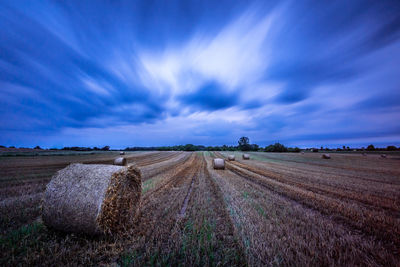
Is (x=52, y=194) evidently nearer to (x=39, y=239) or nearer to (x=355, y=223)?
(x=39, y=239)

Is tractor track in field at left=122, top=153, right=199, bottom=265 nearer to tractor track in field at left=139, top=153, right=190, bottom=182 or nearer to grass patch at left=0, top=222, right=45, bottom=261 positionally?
grass patch at left=0, top=222, right=45, bottom=261

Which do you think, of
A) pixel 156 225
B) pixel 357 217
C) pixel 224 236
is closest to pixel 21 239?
pixel 156 225

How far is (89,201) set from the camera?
3.06 metres

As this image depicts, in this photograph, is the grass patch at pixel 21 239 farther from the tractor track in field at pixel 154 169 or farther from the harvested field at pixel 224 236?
the tractor track in field at pixel 154 169

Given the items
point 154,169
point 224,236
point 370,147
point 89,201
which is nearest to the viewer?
point 224,236

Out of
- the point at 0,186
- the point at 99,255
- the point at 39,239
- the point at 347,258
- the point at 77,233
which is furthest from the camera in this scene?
the point at 0,186

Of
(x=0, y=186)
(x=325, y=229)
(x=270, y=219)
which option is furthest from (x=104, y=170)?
(x=0, y=186)

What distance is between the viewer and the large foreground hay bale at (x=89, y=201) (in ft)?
9.73

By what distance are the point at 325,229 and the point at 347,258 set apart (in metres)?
0.96

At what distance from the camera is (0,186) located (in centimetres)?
615

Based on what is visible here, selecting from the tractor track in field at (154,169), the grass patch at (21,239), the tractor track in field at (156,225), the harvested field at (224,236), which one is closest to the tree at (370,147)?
the harvested field at (224,236)

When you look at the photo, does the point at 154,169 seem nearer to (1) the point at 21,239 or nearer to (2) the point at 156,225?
(2) the point at 156,225

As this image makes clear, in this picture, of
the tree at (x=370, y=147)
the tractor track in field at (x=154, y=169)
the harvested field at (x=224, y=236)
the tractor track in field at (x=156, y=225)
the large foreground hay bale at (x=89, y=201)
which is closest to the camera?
the harvested field at (x=224, y=236)

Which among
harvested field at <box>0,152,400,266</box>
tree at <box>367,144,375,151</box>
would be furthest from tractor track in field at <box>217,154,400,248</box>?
tree at <box>367,144,375,151</box>
